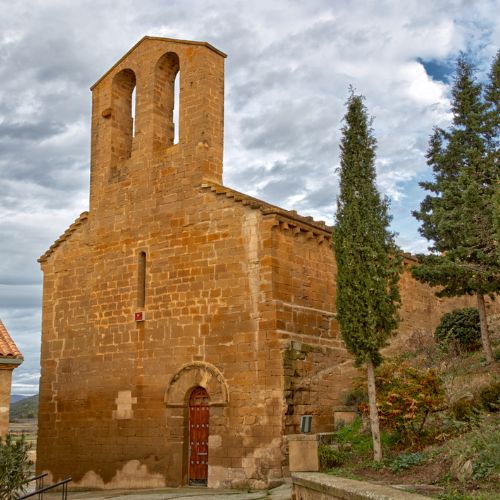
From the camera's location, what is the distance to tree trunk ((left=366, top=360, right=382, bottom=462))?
42.8 feet

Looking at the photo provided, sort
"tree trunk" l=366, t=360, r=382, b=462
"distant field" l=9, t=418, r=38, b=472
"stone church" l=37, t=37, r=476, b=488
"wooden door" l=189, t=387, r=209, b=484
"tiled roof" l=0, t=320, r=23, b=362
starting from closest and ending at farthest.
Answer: "tree trunk" l=366, t=360, r=382, b=462, "tiled roof" l=0, t=320, r=23, b=362, "stone church" l=37, t=37, r=476, b=488, "wooden door" l=189, t=387, r=209, b=484, "distant field" l=9, t=418, r=38, b=472

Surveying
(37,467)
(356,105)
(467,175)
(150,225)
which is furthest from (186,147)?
Result: (37,467)

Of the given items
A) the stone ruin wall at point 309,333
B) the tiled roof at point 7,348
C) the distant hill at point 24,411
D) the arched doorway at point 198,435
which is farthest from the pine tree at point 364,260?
the distant hill at point 24,411

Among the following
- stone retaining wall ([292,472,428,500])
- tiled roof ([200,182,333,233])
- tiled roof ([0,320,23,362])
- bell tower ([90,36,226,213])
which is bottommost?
stone retaining wall ([292,472,428,500])

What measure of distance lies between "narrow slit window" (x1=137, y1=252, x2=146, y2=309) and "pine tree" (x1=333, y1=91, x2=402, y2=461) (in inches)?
251

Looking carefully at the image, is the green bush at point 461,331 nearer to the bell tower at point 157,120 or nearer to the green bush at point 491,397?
the green bush at point 491,397

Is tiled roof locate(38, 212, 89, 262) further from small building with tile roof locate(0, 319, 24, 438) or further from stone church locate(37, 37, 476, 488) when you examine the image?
small building with tile roof locate(0, 319, 24, 438)

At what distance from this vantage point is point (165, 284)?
17812 mm

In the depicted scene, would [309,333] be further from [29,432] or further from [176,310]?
[29,432]

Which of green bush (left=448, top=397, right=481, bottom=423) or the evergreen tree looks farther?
the evergreen tree

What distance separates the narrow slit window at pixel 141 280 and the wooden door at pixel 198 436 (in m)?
3.04

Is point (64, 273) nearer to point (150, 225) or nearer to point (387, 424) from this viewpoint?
point (150, 225)

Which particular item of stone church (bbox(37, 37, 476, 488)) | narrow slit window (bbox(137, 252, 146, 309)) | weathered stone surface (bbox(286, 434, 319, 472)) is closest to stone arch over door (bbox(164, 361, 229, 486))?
stone church (bbox(37, 37, 476, 488))

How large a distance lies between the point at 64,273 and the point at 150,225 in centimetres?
385
